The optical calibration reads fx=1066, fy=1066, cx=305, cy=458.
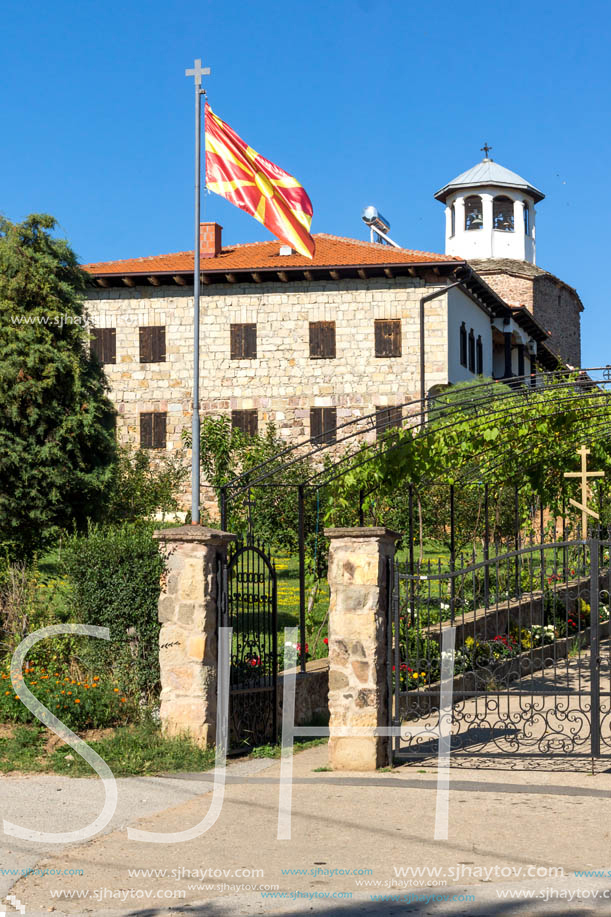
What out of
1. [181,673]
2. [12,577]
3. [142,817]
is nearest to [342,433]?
[12,577]

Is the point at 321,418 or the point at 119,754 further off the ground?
the point at 321,418

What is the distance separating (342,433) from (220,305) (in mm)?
5800

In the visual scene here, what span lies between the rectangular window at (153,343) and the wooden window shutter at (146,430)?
175 centimetres

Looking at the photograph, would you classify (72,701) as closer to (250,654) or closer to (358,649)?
(250,654)

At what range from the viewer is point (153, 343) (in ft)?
111

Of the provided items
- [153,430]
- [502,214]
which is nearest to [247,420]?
[153,430]

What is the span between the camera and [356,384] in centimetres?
3250

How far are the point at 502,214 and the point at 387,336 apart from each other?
19894 mm

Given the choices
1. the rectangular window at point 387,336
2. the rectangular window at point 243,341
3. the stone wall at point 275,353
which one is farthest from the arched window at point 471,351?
the rectangular window at point 243,341

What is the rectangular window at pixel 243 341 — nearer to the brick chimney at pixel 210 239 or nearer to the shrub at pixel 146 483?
the brick chimney at pixel 210 239

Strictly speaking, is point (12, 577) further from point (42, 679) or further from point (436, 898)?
point (436, 898)

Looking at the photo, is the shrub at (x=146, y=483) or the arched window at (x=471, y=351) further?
the arched window at (x=471, y=351)

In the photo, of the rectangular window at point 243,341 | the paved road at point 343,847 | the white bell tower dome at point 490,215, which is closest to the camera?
the paved road at point 343,847

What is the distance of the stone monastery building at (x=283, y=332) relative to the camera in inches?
1265
